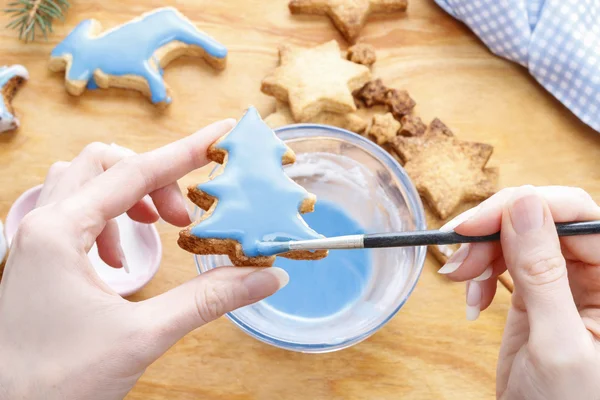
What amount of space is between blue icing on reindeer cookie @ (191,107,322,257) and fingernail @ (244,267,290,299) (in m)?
0.03

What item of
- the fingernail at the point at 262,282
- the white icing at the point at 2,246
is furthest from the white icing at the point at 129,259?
the fingernail at the point at 262,282

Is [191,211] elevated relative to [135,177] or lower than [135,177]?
lower

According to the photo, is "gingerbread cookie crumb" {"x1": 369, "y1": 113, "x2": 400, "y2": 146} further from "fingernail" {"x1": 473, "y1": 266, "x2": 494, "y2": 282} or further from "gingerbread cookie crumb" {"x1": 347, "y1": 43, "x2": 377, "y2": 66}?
"fingernail" {"x1": 473, "y1": 266, "x2": 494, "y2": 282}

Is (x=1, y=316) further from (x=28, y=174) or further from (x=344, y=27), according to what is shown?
(x=344, y=27)

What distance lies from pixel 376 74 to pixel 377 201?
294 mm

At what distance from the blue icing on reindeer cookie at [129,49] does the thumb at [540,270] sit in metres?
0.71

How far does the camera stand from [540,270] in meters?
0.83

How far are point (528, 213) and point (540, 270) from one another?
8cm

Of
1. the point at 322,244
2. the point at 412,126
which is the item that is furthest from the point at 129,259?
the point at 412,126

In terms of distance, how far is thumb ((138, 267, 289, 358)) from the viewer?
31.8 inches

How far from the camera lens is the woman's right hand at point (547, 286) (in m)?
0.82

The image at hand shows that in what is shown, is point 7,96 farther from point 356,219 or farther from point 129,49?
point 356,219

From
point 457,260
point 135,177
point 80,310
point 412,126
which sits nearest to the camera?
point 80,310

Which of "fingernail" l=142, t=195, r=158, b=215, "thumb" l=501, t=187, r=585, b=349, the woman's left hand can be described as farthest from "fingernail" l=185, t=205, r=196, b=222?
"thumb" l=501, t=187, r=585, b=349
